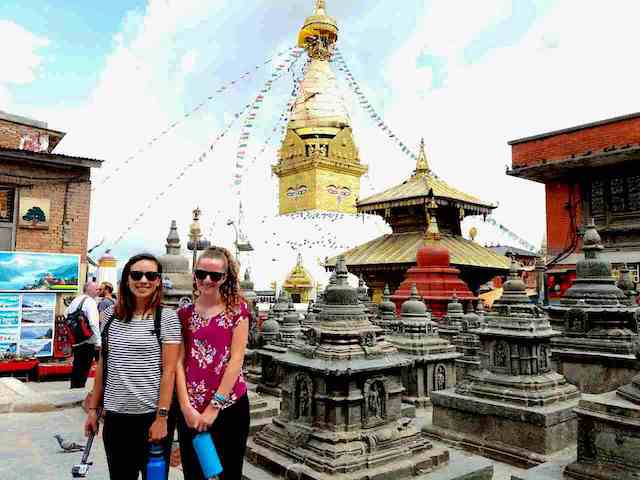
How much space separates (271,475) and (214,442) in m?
1.74

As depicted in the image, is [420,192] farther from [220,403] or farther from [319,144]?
[220,403]

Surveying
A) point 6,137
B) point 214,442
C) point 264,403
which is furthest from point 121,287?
point 6,137

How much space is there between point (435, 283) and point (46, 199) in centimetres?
939

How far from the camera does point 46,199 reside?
10695 millimetres

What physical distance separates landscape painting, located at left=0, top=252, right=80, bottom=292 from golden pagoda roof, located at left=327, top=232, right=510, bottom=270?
10.5m

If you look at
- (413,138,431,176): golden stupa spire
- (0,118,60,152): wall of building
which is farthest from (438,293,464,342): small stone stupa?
(413,138,431,176): golden stupa spire

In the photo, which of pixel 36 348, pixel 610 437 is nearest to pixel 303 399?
pixel 610 437

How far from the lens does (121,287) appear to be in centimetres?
258

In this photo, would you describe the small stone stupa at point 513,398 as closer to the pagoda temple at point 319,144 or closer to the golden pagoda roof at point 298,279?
the golden pagoda roof at point 298,279

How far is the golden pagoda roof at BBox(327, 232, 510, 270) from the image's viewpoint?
57.4ft

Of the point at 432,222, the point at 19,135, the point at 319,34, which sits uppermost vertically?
the point at 319,34

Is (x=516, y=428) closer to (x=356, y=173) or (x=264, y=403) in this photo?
(x=264, y=403)

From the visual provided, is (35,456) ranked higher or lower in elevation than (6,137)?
lower

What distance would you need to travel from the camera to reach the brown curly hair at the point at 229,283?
2625 millimetres
